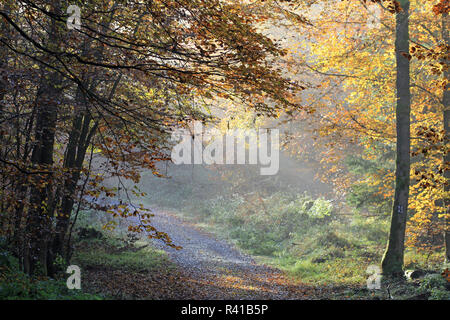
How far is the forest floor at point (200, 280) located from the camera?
8172mm

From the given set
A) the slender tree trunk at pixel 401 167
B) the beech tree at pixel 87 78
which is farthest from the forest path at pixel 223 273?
the beech tree at pixel 87 78

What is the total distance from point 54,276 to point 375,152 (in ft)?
36.9

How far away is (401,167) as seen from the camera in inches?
373

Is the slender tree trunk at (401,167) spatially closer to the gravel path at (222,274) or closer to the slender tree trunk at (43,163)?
the gravel path at (222,274)

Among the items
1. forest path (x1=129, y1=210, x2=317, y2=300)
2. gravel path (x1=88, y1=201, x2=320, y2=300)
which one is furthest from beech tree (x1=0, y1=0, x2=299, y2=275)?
forest path (x1=129, y1=210, x2=317, y2=300)

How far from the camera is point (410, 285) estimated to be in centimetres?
827

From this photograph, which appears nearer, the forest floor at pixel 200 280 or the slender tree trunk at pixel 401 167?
the forest floor at pixel 200 280

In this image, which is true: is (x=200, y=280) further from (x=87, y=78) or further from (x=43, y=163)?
(x=87, y=78)

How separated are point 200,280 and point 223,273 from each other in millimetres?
1444

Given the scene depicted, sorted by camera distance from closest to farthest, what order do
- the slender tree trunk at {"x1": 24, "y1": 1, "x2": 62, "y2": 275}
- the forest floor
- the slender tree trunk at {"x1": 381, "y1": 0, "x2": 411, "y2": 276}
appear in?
the slender tree trunk at {"x1": 24, "y1": 1, "x2": 62, "y2": 275}, the forest floor, the slender tree trunk at {"x1": 381, "y1": 0, "x2": 411, "y2": 276}

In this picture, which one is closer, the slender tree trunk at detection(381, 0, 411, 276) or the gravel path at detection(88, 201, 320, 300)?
the gravel path at detection(88, 201, 320, 300)

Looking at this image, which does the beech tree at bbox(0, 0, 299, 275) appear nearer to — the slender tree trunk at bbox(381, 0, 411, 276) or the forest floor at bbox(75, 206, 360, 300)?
the forest floor at bbox(75, 206, 360, 300)

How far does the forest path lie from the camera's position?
8867 mm

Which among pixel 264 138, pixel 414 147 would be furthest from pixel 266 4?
pixel 264 138
